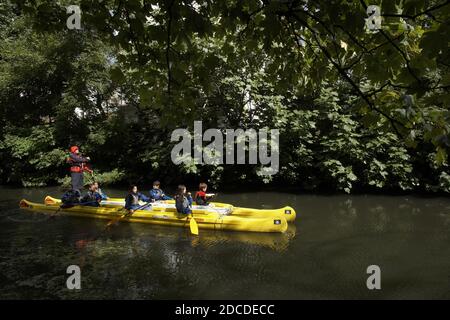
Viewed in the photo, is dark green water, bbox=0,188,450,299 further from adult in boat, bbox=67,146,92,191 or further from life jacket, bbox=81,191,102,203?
adult in boat, bbox=67,146,92,191

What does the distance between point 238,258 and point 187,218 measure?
3.10 meters

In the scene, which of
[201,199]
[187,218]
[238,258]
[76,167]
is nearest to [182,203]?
[187,218]

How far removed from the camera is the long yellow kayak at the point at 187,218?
39.3ft

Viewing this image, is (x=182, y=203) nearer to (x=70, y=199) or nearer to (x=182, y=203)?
(x=182, y=203)

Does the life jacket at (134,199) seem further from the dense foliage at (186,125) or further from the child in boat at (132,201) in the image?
the dense foliage at (186,125)

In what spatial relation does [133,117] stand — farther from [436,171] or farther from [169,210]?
[436,171]

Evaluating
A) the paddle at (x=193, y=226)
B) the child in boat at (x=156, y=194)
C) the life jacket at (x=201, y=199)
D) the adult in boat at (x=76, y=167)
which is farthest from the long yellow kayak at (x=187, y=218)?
the child in boat at (x=156, y=194)

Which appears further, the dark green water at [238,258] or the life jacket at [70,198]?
the life jacket at [70,198]

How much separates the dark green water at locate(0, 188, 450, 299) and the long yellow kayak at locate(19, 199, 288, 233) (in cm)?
24

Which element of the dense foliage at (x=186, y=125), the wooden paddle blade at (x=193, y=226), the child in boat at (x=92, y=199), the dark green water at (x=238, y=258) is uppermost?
the dense foliage at (x=186, y=125)

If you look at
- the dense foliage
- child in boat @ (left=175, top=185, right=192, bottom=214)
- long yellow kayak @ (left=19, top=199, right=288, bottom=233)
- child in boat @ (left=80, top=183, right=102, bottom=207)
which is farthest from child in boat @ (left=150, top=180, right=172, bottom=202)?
the dense foliage

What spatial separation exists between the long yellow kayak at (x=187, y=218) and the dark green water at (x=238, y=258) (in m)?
0.24
